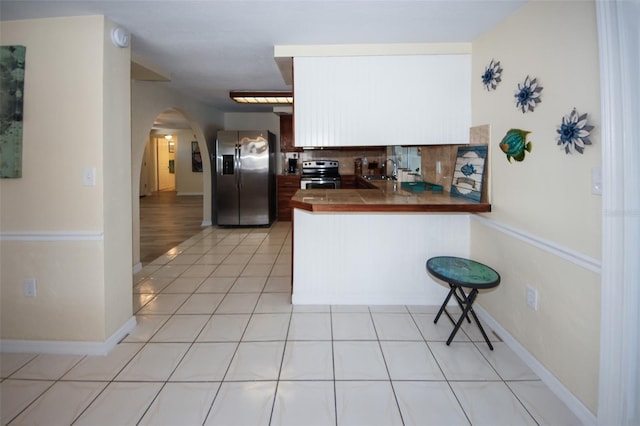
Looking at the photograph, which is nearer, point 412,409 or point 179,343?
point 412,409

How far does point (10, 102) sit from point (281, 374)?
2338mm

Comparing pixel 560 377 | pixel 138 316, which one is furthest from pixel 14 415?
pixel 560 377

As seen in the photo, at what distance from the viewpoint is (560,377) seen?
5.84 ft

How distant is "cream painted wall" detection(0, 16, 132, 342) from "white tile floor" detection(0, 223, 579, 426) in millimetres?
292

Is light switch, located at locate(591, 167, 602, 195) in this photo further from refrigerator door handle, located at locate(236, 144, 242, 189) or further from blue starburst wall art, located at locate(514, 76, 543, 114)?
refrigerator door handle, located at locate(236, 144, 242, 189)

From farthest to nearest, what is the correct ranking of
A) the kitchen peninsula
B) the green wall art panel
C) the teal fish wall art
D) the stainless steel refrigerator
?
1. the stainless steel refrigerator
2. the kitchen peninsula
3. the green wall art panel
4. the teal fish wall art

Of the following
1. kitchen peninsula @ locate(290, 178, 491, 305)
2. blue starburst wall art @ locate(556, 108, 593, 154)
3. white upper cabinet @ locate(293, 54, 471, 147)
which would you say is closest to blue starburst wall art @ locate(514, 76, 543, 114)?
blue starburst wall art @ locate(556, 108, 593, 154)

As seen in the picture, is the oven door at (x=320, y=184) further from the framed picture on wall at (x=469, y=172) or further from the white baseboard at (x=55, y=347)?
the white baseboard at (x=55, y=347)

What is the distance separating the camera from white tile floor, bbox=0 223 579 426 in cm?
167

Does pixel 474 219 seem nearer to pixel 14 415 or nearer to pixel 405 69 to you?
pixel 405 69

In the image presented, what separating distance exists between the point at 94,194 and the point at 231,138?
13.8 ft

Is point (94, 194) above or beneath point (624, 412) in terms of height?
above

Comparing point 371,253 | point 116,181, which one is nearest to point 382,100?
point 371,253

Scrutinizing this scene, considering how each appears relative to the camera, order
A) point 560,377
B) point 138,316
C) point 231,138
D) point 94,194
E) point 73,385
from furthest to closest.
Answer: point 231,138
point 138,316
point 94,194
point 73,385
point 560,377
